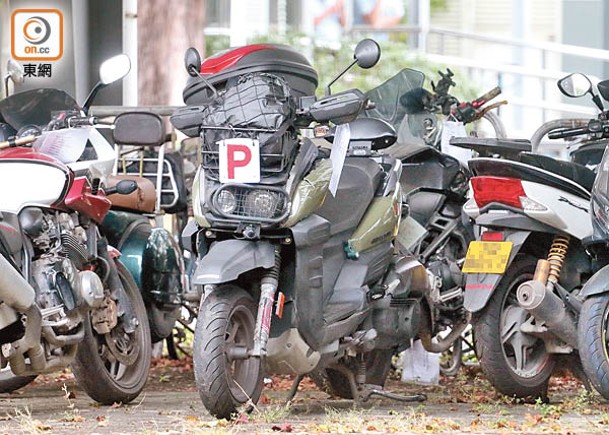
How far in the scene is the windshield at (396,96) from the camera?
10.3 m

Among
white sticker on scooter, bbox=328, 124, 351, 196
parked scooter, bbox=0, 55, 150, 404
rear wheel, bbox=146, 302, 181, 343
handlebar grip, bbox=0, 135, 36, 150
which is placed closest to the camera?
parked scooter, bbox=0, 55, 150, 404

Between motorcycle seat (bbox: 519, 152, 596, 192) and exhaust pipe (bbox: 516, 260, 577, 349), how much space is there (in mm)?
555

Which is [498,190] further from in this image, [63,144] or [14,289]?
[14,289]

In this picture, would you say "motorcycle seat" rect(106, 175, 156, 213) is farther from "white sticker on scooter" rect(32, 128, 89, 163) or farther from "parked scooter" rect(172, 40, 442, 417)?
"parked scooter" rect(172, 40, 442, 417)

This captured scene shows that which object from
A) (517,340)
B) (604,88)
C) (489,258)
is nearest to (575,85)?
(604,88)

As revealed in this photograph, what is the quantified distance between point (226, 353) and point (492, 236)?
194cm

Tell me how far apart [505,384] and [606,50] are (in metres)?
11.3

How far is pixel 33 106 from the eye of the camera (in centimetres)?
928

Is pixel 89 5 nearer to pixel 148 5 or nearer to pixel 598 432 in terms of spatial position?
pixel 148 5

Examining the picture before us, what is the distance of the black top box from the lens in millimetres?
8438

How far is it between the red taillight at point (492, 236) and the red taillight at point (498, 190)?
16cm

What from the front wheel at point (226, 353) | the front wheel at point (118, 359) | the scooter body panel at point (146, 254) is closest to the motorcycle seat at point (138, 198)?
the scooter body panel at point (146, 254)

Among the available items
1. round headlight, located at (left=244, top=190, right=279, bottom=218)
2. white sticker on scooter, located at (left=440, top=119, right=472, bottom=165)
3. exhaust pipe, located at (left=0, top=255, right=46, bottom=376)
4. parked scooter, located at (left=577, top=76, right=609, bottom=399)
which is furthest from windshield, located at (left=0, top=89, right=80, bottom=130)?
parked scooter, located at (left=577, top=76, right=609, bottom=399)

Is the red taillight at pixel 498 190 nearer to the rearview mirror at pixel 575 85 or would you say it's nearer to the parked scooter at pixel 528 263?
the parked scooter at pixel 528 263
